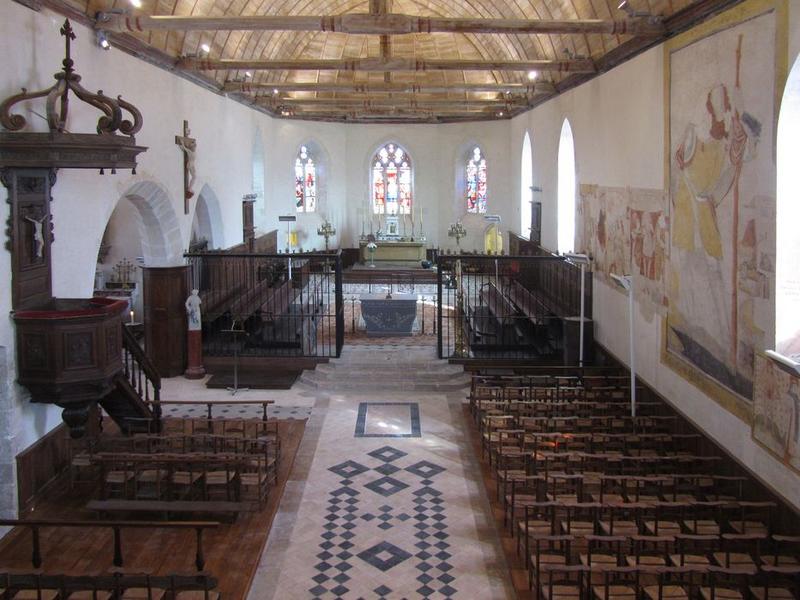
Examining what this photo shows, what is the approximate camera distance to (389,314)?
20.4 meters

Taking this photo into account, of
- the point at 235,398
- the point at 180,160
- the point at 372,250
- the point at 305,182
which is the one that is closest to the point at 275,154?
the point at 305,182

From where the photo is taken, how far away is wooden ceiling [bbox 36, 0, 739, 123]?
12.9 m

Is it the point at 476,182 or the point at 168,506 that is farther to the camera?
the point at 476,182

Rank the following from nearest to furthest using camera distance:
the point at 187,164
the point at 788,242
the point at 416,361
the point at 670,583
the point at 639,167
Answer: the point at 670,583
the point at 788,242
the point at 639,167
the point at 416,361
the point at 187,164

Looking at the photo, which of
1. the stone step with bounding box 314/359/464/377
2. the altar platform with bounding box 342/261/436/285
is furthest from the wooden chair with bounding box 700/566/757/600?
the altar platform with bounding box 342/261/436/285

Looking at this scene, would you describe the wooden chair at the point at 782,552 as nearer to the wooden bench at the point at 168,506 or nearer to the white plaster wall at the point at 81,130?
the wooden bench at the point at 168,506

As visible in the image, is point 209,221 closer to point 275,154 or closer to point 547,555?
point 275,154

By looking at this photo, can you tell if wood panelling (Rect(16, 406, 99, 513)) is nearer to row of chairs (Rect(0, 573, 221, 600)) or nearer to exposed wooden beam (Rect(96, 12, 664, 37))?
row of chairs (Rect(0, 573, 221, 600))

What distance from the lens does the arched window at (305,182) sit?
33.5m

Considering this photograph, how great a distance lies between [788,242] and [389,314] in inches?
477

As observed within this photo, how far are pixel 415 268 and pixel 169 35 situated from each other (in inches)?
624

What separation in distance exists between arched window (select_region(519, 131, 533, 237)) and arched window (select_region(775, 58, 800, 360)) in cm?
1818

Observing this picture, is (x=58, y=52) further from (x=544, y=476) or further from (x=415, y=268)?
(x=415, y=268)

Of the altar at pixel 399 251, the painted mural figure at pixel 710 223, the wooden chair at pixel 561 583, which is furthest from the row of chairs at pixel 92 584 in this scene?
the altar at pixel 399 251
